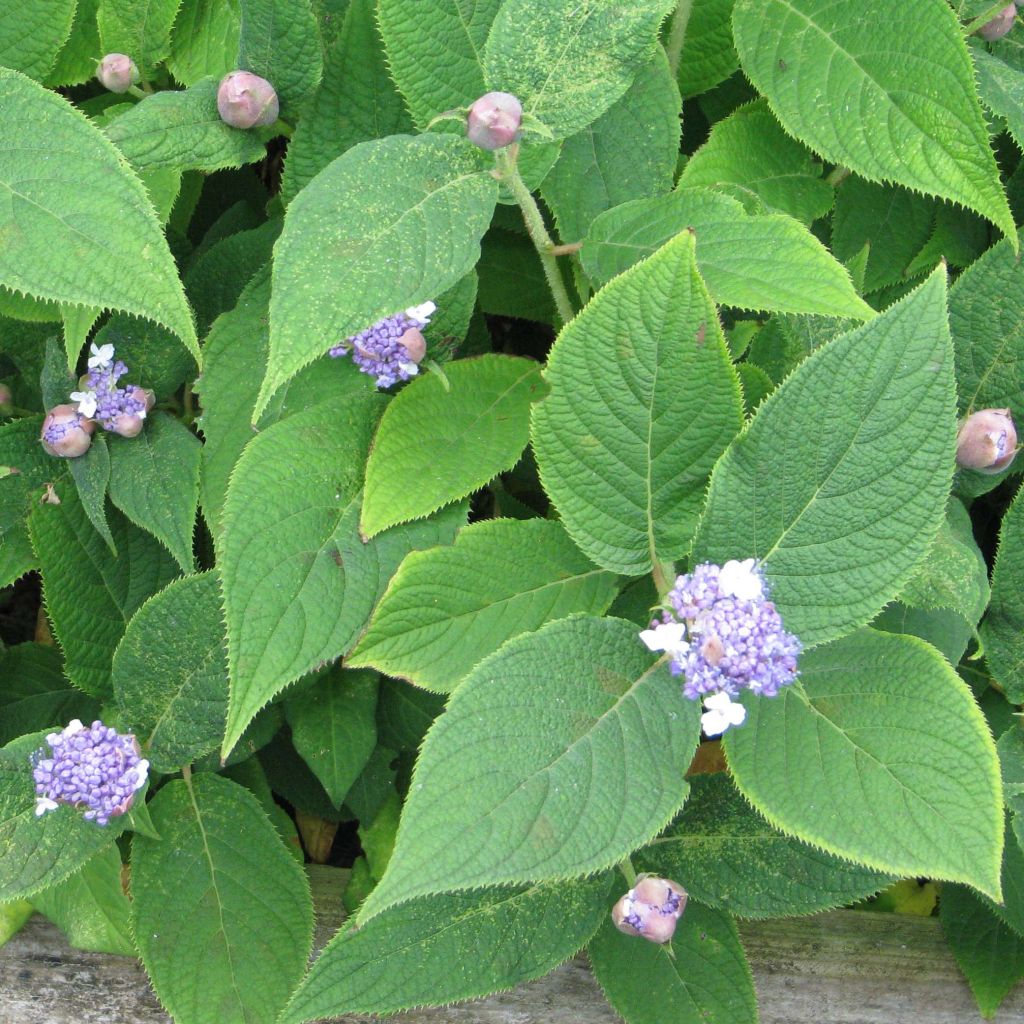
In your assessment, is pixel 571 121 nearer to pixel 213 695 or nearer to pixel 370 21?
pixel 370 21

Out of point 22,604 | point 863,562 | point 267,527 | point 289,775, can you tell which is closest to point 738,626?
point 863,562

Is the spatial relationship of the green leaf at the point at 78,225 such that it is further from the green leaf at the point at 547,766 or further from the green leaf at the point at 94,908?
the green leaf at the point at 94,908

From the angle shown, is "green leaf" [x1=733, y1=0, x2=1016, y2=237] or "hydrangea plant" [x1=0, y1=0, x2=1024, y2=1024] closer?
"hydrangea plant" [x1=0, y1=0, x2=1024, y2=1024]

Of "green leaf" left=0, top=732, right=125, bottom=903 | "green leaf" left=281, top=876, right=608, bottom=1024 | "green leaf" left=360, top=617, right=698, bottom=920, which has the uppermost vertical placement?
"green leaf" left=360, top=617, right=698, bottom=920

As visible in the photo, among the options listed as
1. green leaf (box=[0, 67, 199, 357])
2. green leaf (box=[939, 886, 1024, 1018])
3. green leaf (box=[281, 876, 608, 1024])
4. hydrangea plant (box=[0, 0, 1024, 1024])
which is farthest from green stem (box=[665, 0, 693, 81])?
green leaf (box=[939, 886, 1024, 1018])

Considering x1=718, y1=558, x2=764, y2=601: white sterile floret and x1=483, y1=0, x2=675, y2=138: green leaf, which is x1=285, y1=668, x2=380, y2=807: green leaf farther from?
x1=483, y1=0, x2=675, y2=138: green leaf

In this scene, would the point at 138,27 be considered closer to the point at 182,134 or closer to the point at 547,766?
the point at 182,134

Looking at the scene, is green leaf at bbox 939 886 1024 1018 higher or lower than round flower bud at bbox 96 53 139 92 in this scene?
lower
